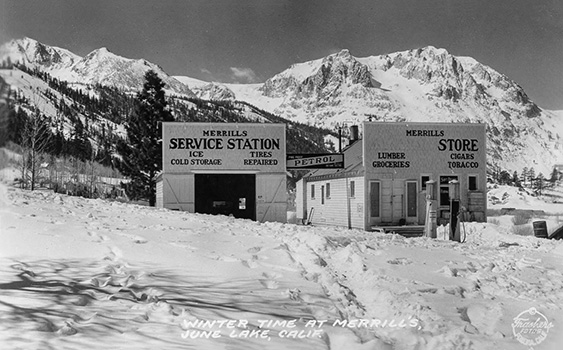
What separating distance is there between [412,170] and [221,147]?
6.58 metres

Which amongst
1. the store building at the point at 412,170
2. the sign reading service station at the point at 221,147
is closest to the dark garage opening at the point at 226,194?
the sign reading service station at the point at 221,147

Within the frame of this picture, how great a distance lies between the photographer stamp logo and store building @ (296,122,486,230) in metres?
10.9

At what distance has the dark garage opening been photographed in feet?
55.6

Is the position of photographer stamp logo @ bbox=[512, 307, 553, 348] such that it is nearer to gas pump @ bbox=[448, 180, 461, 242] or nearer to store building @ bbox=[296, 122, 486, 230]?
gas pump @ bbox=[448, 180, 461, 242]

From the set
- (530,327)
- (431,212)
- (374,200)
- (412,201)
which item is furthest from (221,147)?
(530,327)

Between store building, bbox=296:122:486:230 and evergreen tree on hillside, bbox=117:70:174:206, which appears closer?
store building, bbox=296:122:486:230

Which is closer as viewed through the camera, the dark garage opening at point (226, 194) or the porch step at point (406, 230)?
the porch step at point (406, 230)

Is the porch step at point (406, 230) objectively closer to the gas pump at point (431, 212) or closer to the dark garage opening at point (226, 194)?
the gas pump at point (431, 212)

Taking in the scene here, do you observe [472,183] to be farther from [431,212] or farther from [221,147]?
[221,147]

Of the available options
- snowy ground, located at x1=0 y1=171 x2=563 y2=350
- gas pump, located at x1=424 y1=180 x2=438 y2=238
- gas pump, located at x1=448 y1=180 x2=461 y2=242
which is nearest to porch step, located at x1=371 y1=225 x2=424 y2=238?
gas pump, located at x1=424 y1=180 x2=438 y2=238

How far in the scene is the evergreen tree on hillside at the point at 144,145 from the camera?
20.5 m

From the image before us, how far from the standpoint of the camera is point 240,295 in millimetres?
3641

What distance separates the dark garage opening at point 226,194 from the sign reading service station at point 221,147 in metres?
2.52

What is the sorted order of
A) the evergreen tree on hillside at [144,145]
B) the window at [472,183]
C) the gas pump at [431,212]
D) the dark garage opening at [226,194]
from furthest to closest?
the evergreen tree on hillside at [144,145]
the dark garage opening at [226,194]
the window at [472,183]
the gas pump at [431,212]
